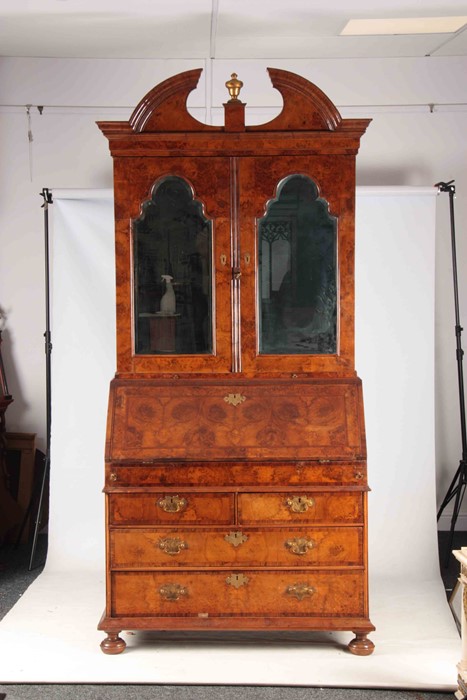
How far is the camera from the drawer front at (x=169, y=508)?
133 inches

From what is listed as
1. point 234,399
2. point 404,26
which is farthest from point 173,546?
point 404,26

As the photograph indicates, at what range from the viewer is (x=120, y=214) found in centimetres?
342

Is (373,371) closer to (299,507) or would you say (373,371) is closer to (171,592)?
(299,507)

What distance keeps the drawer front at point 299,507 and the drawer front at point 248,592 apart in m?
0.20

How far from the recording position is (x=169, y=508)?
3.38 m

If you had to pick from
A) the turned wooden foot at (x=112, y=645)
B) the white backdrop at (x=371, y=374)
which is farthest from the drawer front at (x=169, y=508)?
the white backdrop at (x=371, y=374)

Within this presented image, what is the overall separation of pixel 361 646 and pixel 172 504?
0.91m

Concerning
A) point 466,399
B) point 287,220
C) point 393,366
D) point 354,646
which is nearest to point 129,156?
point 287,220

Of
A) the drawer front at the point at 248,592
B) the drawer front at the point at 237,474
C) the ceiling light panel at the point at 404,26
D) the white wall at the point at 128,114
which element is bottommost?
the drawer front at the point at 248,592

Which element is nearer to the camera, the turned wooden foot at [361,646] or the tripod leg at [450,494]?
the turned wooden foot at [361,646]

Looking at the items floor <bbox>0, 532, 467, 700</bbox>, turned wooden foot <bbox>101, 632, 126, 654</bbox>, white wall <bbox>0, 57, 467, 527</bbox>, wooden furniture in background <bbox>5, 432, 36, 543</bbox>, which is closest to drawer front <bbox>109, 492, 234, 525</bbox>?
turned wooden foot <bbox>101, 632, 126, 654</bbox>

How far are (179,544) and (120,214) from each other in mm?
1281

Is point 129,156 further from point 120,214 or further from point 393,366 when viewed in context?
point 393,366

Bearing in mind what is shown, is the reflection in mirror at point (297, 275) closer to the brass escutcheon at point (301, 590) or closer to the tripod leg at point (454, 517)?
the brass escutcheon at point (301, 590)
